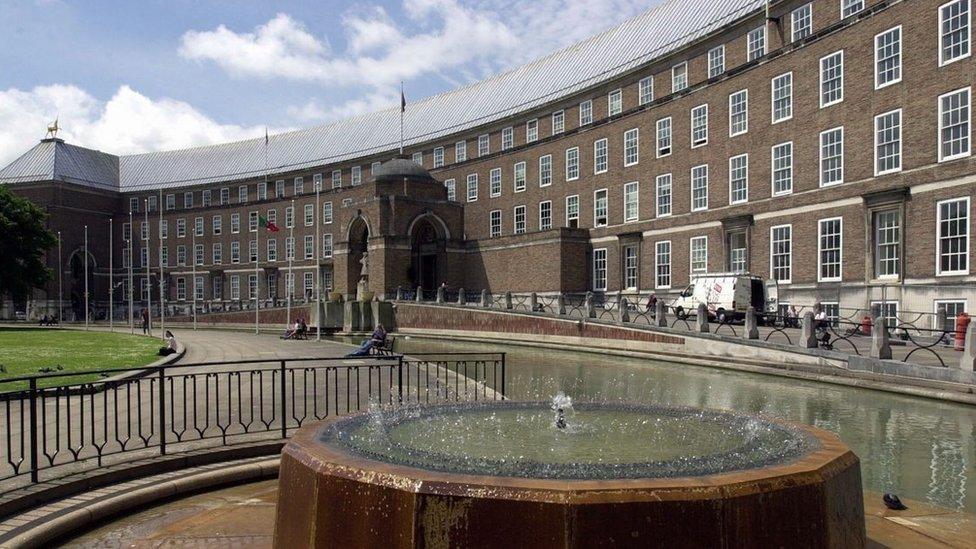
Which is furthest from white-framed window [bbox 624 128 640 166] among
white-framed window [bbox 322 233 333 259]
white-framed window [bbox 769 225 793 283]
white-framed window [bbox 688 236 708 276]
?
white-framed window [bbox 322 233 333 259]

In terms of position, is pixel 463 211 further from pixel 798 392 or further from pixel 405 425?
pixel 405 425

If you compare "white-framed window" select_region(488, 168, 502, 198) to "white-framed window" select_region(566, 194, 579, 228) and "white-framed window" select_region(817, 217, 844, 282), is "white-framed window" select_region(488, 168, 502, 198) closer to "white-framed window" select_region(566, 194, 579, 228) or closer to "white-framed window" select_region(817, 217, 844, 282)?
"white-framed window" select_region(566, 194, 579, 228)

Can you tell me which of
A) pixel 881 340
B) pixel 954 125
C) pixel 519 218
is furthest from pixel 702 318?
pixel 519 218

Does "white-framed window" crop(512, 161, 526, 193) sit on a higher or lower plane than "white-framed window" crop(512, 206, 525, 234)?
higher

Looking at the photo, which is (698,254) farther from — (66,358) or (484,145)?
(66,358)

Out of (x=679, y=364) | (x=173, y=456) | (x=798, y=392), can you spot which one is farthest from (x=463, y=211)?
(x=173, y=456)

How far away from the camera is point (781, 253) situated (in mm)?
36062

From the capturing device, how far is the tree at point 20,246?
52719 mm

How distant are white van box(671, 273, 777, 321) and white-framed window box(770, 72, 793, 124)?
8.42m

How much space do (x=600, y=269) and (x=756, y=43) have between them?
1759cm

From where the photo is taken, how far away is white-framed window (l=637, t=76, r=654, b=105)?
159ft

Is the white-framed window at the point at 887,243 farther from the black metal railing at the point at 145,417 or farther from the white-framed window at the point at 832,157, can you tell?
the black metal railing at the point at 145,417

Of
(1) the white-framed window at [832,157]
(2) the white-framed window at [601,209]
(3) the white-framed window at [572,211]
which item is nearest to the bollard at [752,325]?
(1) the white-framed window at [832,157]

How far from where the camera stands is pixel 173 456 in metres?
8.31
